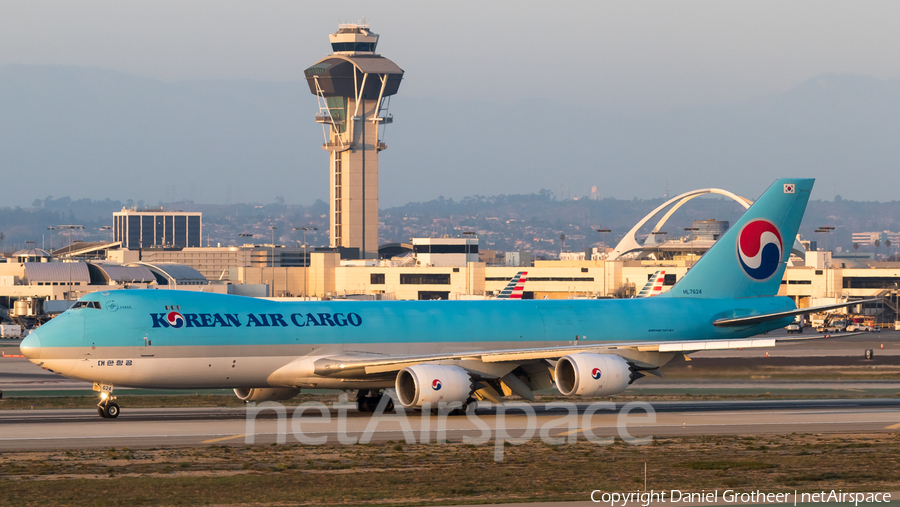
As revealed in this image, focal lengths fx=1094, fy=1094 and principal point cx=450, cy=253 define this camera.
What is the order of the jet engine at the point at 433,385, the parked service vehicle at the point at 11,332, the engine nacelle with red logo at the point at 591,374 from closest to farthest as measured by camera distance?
the jet engine at the point at 433,385 → the engine nacelle with red logo at the point at 591,374 → the parked service vehicle at the point at 11,332

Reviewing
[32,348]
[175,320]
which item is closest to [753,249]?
[175,320]

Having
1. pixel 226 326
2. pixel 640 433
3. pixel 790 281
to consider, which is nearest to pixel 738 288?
pixel 640 433

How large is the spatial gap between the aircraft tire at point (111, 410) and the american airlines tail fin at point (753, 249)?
2477 cm

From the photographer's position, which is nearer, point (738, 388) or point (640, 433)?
point (640, 433)

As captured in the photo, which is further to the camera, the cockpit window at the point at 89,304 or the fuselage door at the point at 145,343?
the cockpit window at the point at 89,304

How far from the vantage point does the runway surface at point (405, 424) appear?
34.3m

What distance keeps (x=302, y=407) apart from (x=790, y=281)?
158 m

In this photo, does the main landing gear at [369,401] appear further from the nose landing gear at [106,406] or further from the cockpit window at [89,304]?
the cockpit window at [89,304]

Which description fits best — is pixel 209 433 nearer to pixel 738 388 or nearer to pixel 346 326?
pixel 346 326

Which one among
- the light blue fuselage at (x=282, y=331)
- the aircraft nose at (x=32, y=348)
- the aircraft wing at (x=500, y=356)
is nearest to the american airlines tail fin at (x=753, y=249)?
the light blue fuselage at (x=282, y=331)

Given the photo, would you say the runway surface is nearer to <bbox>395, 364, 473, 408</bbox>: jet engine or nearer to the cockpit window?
<bbox>395, 364, 473, 408</bbox>: jet engine

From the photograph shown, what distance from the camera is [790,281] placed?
189 m

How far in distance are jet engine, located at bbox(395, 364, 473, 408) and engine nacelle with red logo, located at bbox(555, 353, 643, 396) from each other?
11.3ft

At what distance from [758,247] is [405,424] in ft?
64.5
